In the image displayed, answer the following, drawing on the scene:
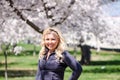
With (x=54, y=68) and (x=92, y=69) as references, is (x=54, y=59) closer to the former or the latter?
(x=54, y=68)

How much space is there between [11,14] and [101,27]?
428 inches

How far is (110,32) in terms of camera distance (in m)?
35.7

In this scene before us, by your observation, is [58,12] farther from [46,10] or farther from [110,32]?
[110,32]

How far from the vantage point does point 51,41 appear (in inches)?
272

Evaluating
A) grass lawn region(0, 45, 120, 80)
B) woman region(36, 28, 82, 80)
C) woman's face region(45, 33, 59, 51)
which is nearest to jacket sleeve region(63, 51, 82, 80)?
woman region(36, 28, 82, 80)

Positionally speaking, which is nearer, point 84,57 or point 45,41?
point 45,41

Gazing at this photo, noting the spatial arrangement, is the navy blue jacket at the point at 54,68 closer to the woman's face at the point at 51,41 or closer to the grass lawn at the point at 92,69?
the woman's face at the point at 51,41

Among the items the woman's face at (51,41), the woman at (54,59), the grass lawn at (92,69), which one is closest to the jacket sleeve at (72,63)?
the woman at (54,59)

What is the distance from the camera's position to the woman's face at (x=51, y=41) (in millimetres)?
6891

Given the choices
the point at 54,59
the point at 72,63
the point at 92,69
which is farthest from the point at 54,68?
the point at 92,69

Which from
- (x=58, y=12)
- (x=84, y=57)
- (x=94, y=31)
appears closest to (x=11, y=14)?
(x=58, y=12)

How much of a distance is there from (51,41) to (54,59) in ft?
0.92

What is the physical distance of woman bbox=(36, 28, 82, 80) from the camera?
686 cm

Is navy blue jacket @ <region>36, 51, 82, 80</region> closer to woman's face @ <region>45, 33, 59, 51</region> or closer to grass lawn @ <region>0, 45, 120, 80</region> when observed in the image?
woman's face @ <region>45, 33, 59, 51</region>
